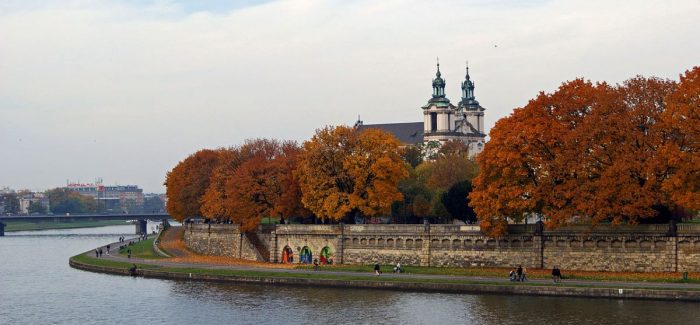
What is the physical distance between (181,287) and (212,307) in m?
14.7

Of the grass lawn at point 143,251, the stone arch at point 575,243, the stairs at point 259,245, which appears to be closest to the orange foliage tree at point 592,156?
the stone arch at point 575,243

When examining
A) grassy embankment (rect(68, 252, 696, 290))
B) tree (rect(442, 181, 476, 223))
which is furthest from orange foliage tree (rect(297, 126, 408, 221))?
grassy embankment (rect(68, 252, 696, 290))

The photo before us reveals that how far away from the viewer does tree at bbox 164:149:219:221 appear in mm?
147000

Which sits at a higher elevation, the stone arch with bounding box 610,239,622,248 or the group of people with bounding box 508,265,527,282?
the stone arch with bounding box 610,239,622,248

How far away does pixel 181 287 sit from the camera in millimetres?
88438

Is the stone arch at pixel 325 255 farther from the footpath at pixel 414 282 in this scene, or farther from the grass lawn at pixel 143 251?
the grass lawn at pixel 143 251

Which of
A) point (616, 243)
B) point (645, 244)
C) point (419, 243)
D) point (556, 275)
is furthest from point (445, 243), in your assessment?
point (645, 244)

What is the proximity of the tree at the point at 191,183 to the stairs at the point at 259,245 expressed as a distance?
30.7 m

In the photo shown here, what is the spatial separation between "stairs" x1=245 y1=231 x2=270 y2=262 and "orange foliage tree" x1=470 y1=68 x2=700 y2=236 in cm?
2945

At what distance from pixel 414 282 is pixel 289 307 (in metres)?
12.2

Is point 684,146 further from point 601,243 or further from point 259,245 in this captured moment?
point 259,245

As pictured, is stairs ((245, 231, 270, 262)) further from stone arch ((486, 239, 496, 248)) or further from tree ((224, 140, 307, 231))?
stone arch ((486, 239, 496, 248))

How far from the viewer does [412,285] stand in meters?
80.9

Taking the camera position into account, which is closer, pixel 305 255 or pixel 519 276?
pixel 519 276
